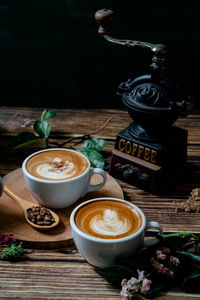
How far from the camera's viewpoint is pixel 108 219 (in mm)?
1188

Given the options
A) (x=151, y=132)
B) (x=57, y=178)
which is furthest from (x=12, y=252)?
(x=151, y=132)

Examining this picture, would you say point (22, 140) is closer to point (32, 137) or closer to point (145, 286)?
point (32, 137)

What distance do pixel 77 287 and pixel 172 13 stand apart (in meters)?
1.86

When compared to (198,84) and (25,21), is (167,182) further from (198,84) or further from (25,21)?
(25,21)

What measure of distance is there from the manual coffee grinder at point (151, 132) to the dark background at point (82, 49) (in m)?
0.97

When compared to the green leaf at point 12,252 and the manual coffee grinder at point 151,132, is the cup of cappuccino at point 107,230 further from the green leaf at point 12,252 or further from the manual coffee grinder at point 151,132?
the manual coffee grinder at point 151,132

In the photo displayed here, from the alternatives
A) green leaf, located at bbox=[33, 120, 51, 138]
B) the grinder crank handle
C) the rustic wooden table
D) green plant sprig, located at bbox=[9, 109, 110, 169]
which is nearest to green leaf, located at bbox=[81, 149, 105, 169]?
green plant sprig, located at bbox=[9, 109, 110, 169]

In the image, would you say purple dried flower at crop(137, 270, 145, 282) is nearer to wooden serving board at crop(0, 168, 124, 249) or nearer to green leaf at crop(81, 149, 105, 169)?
wooden serving board at crop(0, 168, 124, 249)

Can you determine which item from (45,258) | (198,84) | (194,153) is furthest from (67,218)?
(198,84)

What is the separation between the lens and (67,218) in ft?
4.47

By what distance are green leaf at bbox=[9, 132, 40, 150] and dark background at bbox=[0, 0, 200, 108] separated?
3.21 feet

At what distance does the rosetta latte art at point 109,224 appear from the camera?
1.14 m

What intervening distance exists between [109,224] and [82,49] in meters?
1.64

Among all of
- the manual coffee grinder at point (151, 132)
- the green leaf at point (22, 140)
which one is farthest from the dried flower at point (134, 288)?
the green leaf at point (22, 140)
